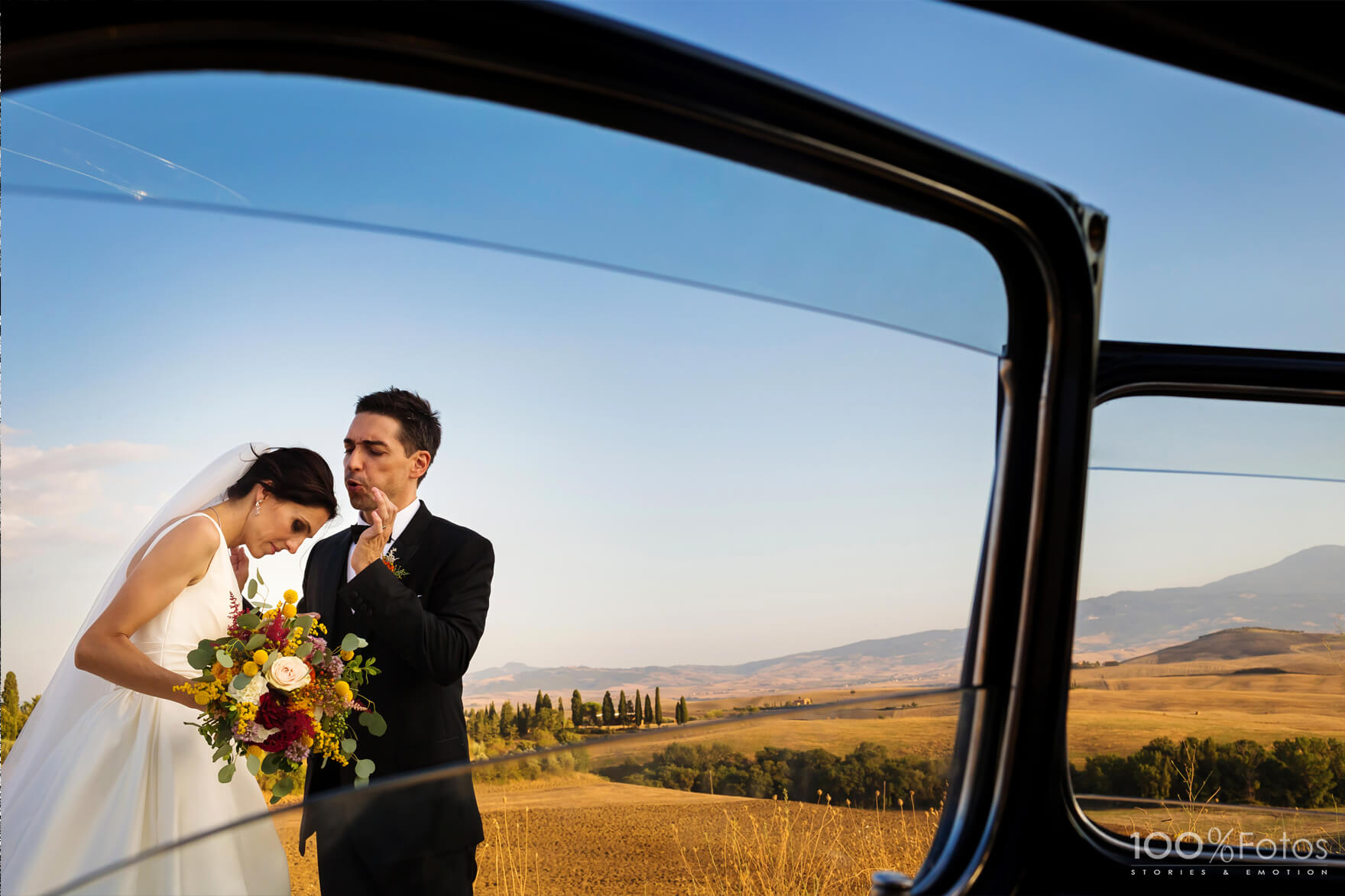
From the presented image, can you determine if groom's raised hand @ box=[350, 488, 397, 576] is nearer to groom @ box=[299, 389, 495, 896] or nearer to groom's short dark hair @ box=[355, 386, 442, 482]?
groom @ box=[299, 389, 495, 896]

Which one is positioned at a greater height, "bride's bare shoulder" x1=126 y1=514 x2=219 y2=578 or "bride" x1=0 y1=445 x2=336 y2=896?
"bride's bare shoulder" x1=126 y1=514 x2=219 y2=578

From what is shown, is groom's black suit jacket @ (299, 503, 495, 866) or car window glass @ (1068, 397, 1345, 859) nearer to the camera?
groom's black suit jacket @ (299, 503, 495, 866)

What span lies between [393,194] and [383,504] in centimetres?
185

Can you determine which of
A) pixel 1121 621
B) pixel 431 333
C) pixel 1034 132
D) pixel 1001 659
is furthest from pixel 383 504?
pixel 1034 132

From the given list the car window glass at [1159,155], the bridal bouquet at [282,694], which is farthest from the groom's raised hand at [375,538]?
the car window glass at [1159,155]

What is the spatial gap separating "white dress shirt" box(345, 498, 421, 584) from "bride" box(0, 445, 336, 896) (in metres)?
0.51

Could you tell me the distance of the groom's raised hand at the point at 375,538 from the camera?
211 cm

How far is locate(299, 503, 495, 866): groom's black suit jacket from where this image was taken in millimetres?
2041

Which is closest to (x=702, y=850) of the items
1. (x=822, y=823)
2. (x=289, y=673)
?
(x=822, y=823)

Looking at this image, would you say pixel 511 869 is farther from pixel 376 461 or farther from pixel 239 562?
pixel 376 461

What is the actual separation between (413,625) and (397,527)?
0.64 metres

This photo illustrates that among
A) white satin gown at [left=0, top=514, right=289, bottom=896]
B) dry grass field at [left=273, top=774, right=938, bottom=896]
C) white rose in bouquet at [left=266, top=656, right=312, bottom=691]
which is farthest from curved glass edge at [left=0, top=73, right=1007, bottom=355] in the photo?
dry grass field at [left=273, top=774, right=938, bottom=896]

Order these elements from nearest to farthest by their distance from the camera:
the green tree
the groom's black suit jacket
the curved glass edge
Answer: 1. the curved glass edge
2. the groom's black suit jacket
3. the green tree

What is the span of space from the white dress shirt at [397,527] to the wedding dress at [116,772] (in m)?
0.51
